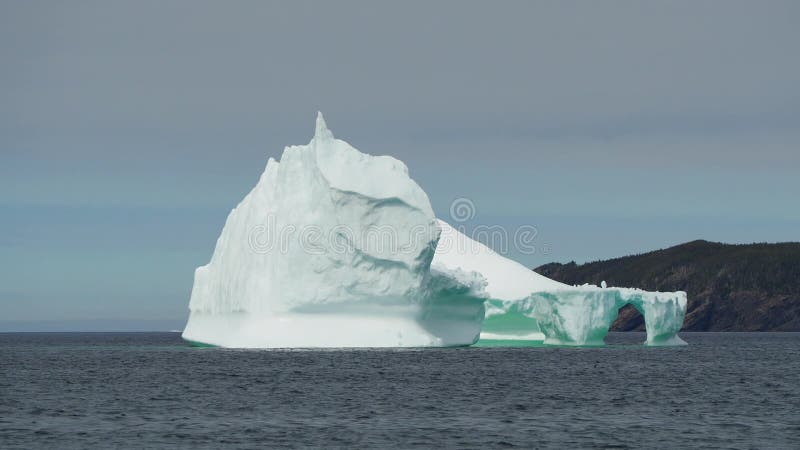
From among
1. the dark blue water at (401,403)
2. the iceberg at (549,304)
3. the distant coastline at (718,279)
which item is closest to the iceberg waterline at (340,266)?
the dark blue water at (401,403)

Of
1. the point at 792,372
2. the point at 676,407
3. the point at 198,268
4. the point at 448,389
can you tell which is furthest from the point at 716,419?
the point at 198,268

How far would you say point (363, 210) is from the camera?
5075 cm

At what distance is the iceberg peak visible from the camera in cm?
5225

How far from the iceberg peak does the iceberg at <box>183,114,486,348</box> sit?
0.06 m

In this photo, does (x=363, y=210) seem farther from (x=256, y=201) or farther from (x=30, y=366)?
(x=30, y=366)

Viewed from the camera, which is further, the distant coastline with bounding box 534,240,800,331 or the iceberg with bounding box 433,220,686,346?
the distant coastline with bounding box 534,240,800,331

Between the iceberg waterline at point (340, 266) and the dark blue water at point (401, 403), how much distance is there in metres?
1.87

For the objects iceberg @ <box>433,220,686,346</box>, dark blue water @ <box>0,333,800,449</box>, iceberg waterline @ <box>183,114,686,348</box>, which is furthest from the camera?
iceberg @ <box>433,220,686,346</box>

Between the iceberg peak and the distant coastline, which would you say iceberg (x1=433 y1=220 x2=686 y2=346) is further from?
the distant coastline

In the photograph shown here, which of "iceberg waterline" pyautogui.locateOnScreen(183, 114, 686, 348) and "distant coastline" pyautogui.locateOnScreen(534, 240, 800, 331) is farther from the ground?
"distant coastline" pyautogui.locateOnScreen(534, 240, 800, 331)

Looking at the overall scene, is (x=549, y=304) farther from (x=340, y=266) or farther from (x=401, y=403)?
(x=401, y=403)

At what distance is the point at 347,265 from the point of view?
50750 millimetres

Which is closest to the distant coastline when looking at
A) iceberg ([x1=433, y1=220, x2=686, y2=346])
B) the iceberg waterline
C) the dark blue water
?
iceberg ([x1=433, y1=220, x2=686, y2=346])

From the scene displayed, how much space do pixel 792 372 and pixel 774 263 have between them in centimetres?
10889
